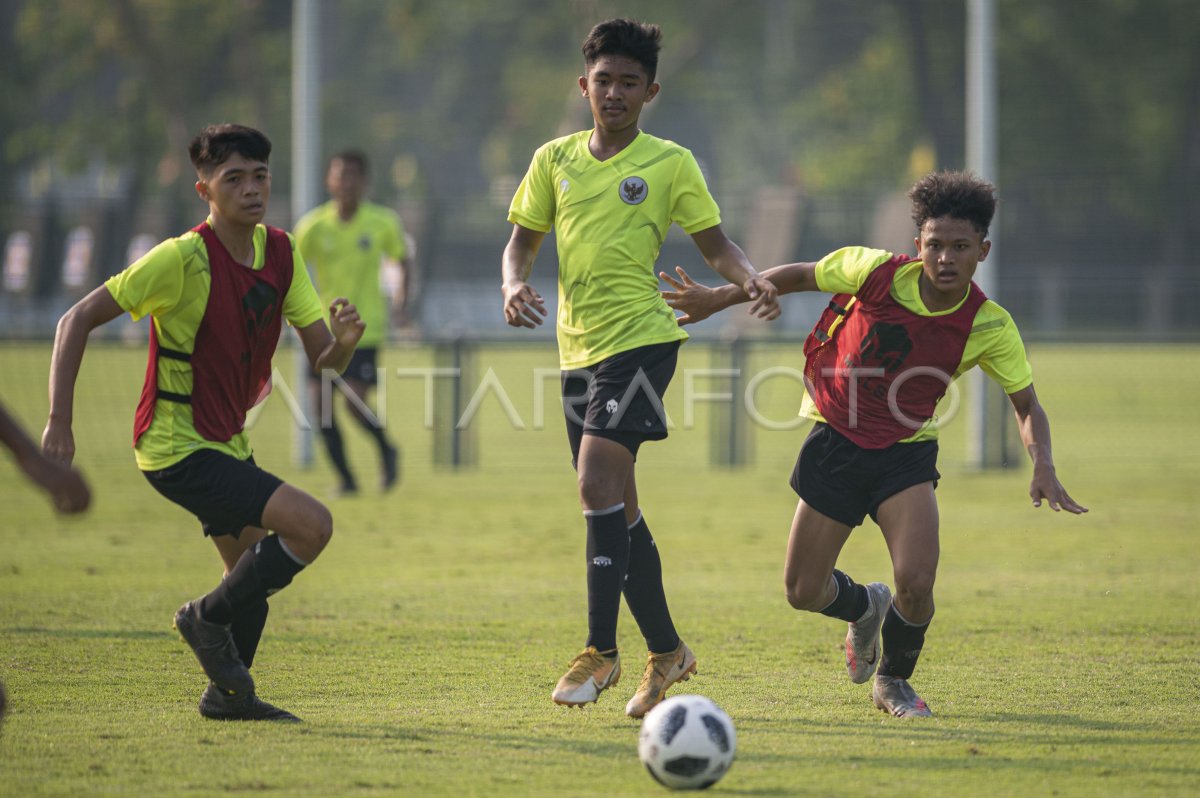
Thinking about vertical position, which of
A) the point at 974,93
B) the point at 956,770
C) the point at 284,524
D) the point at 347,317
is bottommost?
the point at 956,770

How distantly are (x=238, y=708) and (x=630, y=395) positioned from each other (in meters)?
1.70

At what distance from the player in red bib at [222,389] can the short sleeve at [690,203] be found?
123cm

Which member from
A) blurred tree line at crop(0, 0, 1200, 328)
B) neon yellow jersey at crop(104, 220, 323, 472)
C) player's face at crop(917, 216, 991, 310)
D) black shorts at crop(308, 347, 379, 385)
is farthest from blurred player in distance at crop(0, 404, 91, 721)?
blurred tree line at crop(0, 0, 1200, 328)

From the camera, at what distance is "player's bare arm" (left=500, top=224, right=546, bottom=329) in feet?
18.6

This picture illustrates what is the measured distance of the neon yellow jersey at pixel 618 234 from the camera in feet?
18.9

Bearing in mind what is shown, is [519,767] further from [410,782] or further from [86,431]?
[86,431]

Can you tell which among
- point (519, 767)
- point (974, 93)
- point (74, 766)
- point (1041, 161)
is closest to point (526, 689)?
point (519, 767)

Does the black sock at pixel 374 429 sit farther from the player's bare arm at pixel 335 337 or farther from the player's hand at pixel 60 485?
the player's hand at pixel 60 485

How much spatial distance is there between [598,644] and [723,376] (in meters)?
9.11

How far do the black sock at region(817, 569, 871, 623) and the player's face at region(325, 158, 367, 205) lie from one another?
709cm

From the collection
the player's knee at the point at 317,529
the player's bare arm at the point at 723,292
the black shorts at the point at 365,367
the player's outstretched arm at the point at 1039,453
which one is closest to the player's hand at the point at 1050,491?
the player's outstretched arm at the point at 1039,453

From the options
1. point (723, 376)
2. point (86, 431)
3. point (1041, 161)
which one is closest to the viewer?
point (723, 376)

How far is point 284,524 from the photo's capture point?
5.31 meters

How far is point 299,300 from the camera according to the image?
18.9 ft
